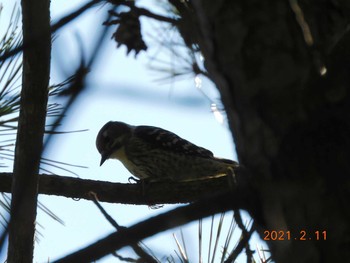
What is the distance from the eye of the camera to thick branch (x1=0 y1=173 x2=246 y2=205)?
3.95 metres

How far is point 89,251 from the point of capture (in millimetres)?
1359

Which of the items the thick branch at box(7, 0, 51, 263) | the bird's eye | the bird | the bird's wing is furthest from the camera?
the bird's eye

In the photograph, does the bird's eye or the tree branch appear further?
the bird's eye

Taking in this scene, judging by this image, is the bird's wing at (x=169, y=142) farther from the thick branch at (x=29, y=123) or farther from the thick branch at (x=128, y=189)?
the thick branch at (x=29, y=123)

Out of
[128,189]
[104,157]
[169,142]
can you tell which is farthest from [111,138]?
A: [128,189]

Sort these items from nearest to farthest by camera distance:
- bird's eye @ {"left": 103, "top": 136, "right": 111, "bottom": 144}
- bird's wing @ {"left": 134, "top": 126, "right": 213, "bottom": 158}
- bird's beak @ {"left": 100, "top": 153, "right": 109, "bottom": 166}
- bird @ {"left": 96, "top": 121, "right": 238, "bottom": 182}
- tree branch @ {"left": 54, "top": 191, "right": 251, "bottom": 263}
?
tree branch @ {"left": 54, "top": 191, "right": 251, "bottom": 263}
bird @ {"left": 96, "top": 121, "right": 238, "bottom": 182}
bird's wing @ {"left": 134, "top": 126, "right": 213, "bottom": 158}
bird's beak @ {"left": 100, "top": 153, "right": 109, "bottom": 166}
bird's eye @ {"left": 103, "top": 136, "right": 111, "bottom": 144}

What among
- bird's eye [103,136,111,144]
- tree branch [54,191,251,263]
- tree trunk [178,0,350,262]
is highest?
bird's eye [103,136,111,144]

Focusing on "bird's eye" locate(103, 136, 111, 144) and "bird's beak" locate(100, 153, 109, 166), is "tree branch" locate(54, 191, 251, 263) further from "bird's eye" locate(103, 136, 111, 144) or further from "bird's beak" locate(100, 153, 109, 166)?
"bird's eye" locate(103, 136, 111, 144)

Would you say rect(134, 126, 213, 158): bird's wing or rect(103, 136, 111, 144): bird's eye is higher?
rect(103, 136, 111, 144): bird's eye

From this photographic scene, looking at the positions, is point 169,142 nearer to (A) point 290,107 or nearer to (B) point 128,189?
(B) point 128,189

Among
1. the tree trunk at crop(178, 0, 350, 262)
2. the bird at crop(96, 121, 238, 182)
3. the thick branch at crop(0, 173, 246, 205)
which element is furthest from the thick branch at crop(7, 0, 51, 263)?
the bird at crop(96, 121, 238, 182)

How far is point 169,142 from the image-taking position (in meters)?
6.31

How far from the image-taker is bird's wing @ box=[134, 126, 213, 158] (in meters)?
6.22

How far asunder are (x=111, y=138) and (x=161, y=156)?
72 centimetres
